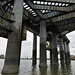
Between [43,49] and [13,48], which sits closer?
[13,48]

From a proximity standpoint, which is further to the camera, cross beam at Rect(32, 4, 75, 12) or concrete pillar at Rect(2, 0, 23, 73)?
cross beam at Rect(32, 4, 75, 12)

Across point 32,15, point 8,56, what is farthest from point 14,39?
point 32,15

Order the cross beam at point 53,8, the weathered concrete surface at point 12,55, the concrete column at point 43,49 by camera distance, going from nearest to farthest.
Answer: the weathered concrete surface at point 12,55
the cross beam at point 53,8
the concrete column at point 43,49

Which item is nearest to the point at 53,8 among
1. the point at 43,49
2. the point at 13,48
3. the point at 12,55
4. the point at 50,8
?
the point at 50,8

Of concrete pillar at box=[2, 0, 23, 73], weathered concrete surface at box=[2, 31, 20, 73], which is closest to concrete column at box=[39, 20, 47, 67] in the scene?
concrete pillar at box=[2, 0, 23, 73]

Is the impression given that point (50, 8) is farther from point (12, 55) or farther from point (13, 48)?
point (12, 55)

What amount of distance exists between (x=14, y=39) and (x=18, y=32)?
4.11 feet

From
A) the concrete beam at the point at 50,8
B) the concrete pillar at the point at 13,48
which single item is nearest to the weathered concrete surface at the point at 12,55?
the concrete pillar at the point at 13,48

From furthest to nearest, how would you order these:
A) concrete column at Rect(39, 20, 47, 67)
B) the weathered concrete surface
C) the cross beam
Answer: concrete column at Rect(39, 20, 47, 67) → the cross beam → the weathered concrete surface

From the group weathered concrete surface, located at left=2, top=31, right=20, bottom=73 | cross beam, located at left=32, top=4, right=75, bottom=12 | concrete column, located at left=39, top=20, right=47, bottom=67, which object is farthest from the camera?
concrete column, located at left=39, top=20, right=47, bottom=67

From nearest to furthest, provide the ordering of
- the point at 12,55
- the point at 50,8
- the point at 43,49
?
1. the point at 12,55
2. the point at 50,8
3. the point at 43,49

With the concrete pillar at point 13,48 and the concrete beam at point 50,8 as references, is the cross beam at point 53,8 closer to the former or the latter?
the concrete beam at point 50,8

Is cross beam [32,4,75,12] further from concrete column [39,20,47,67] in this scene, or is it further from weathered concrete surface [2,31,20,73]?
weathered concrete surface [2,31,20,73]

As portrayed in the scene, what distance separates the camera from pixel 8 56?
11.4m
